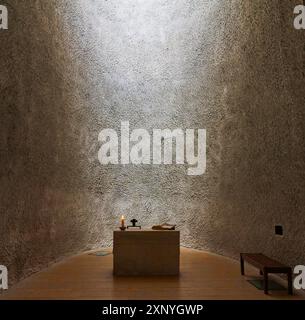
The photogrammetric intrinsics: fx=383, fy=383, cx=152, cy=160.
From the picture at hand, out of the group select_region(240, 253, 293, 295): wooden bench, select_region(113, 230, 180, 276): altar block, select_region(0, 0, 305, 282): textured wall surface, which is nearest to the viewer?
select_region(240, 253, 293, 295): wooden bench

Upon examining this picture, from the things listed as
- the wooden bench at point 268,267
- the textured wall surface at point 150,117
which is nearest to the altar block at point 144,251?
the wooden bench at point 268,267

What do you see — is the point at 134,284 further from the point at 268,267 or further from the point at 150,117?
the point at 150,117

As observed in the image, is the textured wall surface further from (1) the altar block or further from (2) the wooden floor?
(1) the altar block

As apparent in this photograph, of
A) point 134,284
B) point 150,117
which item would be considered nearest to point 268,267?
point 134,284

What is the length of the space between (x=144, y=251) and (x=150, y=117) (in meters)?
4.30

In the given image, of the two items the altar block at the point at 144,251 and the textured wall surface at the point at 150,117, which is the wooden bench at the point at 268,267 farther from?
the altar block at the point at 144,251

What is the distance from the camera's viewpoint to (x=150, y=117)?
9.45 m

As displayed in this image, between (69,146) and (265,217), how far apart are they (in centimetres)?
391

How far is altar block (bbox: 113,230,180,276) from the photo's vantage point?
19.5 feet

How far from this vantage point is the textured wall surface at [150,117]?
535cm

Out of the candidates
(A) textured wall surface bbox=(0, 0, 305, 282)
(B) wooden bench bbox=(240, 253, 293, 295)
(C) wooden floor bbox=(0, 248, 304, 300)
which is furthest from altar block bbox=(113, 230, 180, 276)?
(A) textured wall surface bbox=(0, 0, 305, 282)

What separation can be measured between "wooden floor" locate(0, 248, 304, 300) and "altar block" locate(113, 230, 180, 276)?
7.6 inches

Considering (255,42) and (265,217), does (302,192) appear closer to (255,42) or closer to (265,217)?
(265,217)

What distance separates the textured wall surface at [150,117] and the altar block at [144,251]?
1.32 meters
